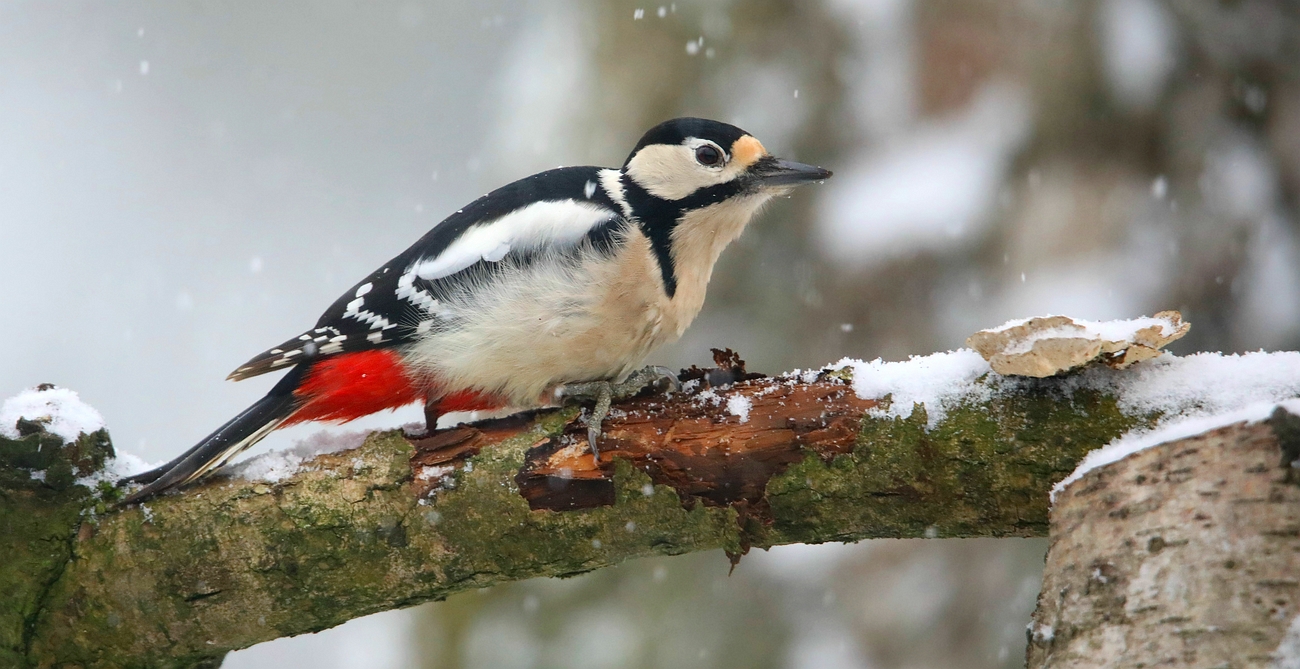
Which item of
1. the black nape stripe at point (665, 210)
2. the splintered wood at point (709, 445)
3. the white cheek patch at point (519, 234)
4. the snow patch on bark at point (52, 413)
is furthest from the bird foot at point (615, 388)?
the snow patch on bark at point (52, 413)

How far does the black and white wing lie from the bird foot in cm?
42

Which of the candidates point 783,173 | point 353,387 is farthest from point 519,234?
point 783,173

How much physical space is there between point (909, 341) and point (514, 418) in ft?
7.65

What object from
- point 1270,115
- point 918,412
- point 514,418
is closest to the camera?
point 918,412

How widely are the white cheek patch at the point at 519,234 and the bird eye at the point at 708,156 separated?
0.37m

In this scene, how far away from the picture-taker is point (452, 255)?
3.16m

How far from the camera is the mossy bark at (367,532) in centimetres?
238

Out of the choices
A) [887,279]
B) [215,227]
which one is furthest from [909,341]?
[215,227]

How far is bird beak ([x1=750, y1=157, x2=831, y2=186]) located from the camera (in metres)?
3.28

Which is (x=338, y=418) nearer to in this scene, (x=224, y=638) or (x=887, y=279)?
(x=224, y=638)

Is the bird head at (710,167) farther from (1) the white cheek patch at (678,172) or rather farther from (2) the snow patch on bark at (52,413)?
(2) the snow patch on bark at (52,413)

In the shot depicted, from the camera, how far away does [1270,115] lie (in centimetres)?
429

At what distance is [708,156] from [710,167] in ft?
0.13

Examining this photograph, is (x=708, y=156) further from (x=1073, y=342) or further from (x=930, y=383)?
(x=1073, y=342)
